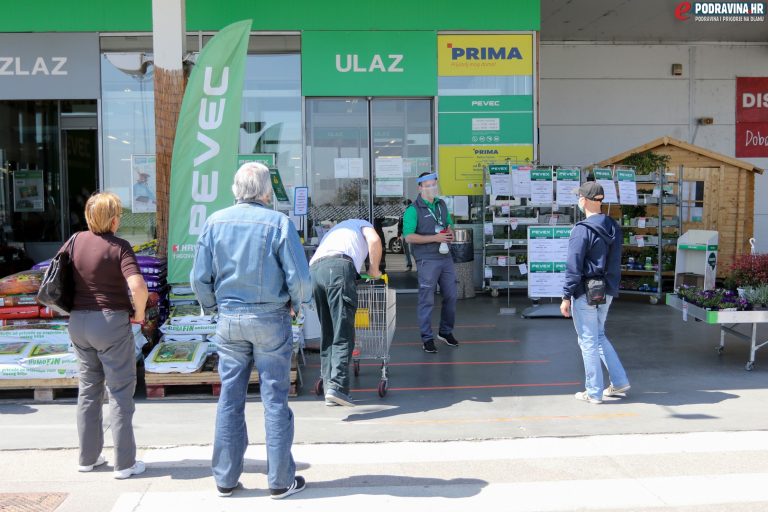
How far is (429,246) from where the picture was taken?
816cm

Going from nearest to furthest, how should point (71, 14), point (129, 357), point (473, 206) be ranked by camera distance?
point (129, 357), point (71, 14), point (473, 206)

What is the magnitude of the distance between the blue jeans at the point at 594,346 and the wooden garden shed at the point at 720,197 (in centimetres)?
852

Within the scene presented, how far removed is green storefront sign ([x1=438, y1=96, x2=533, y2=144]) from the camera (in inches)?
492

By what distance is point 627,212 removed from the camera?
41.0 ft

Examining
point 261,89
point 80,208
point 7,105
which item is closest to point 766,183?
point 261,89

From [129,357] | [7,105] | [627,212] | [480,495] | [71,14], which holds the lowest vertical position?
[480,495]

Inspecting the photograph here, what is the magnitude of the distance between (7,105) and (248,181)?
994 centimetres

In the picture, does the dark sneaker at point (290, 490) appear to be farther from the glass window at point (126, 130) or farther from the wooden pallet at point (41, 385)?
the glass window at point (126, 130)

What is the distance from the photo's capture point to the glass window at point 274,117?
12328 mm

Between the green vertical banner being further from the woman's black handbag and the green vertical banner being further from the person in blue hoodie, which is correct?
the person in blue hoodie

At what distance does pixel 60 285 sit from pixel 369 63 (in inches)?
338

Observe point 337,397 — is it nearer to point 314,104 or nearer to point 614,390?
point 614,390

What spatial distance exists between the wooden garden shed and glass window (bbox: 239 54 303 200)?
7.09 meters

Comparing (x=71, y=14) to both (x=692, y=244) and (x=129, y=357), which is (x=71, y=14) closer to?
(x=129, y=357)
